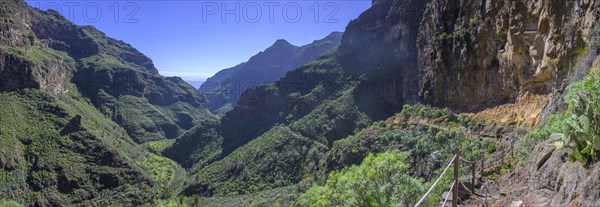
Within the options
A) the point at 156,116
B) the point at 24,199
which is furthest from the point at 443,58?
the point at 156,116

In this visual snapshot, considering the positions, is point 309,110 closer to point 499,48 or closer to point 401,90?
point 401,90

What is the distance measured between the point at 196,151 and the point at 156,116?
192ft

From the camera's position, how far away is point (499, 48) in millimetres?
29250

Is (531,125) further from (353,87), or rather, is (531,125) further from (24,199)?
(24,199)

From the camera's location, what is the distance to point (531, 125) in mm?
22141

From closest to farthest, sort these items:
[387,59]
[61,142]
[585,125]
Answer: [585,125], [61,142], [387,59]

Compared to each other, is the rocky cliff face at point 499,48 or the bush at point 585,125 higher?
the rocky cliff face at point 499,48

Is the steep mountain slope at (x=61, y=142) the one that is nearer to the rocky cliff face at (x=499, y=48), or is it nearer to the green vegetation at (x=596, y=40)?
the rocky cliff face at (x=499, y=48)

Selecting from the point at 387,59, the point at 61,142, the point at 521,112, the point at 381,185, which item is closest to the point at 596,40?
the point at 381,185

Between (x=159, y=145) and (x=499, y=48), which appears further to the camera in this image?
(x=159, y=145)

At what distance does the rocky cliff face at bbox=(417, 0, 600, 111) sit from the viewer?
1898cm

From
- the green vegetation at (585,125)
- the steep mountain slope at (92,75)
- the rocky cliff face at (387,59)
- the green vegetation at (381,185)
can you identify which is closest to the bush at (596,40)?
the green vegetation at (585,125)

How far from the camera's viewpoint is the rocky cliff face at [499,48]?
19.0 m

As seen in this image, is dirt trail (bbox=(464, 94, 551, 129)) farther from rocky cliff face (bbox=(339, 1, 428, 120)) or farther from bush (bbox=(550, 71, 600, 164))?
rocky cliff face (bbox=(339, 1, 428, 120))
